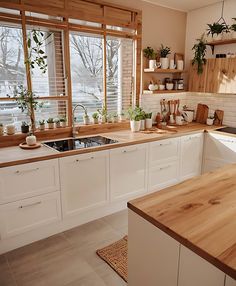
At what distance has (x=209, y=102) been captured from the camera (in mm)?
4012

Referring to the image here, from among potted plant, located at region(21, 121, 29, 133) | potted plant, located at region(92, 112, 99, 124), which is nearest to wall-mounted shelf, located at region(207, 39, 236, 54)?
potted plant, located at region(92, 112, 99, 124)

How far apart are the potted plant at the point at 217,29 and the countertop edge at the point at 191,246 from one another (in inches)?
128

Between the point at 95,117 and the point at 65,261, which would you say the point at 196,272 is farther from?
Result: the point at 95,117

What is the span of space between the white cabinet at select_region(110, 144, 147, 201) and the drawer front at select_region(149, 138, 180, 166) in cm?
14

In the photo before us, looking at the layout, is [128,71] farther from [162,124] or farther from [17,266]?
[17,266]

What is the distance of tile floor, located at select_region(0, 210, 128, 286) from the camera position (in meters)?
1.97

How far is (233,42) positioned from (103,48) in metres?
1.90

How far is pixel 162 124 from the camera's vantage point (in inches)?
151

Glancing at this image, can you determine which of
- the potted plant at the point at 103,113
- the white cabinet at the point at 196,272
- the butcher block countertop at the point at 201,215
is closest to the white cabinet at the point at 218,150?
the potted plant at the point at 103,113

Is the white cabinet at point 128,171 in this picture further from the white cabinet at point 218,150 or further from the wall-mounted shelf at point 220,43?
the wall-mounted shelf at point 220,43

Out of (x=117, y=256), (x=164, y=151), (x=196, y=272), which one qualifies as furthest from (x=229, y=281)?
(x=164, y=151)

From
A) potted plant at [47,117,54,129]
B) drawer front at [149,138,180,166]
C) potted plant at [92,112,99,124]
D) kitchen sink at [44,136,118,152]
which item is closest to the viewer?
kitchen sink at [44,136,118,152]

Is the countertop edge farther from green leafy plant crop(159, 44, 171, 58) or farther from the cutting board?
the cutting board

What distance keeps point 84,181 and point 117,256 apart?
2.70 feet
